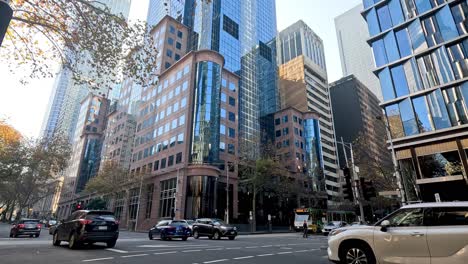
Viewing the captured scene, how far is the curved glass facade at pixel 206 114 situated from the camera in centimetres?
4447

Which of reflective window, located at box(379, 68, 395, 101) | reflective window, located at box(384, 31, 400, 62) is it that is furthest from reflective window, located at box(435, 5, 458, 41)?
reflective window, located at box(379, 68, 395, 101)

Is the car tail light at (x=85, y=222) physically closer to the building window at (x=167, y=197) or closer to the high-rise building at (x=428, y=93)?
the high-rise building at (x=428, y=93)

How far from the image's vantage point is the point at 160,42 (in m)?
64.3

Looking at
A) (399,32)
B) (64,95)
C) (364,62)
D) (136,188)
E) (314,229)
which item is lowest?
(314,229)

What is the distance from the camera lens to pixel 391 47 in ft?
92.7

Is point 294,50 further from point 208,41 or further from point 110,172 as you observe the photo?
point 110,172

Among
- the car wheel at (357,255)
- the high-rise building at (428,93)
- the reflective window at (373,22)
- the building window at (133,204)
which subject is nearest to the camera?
the car wheel at (357,255)

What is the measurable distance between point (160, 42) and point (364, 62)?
15881 centimetres

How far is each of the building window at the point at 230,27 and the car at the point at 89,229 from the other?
57846 mm

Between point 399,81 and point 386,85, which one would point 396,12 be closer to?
point 399,81

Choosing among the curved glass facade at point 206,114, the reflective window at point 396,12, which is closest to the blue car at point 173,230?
the curved glass facade at point 206,114

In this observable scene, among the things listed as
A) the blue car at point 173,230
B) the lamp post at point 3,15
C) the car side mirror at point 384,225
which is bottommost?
the blue car at point 173,230

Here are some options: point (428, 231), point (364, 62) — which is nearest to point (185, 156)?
point (428, 231)

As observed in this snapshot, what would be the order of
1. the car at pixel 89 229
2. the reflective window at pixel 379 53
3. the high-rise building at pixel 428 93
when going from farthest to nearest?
1. the reflective window at pixel 379 53
2. the high-rise building at pixel 428 93
3. the car at pixel 89 229
